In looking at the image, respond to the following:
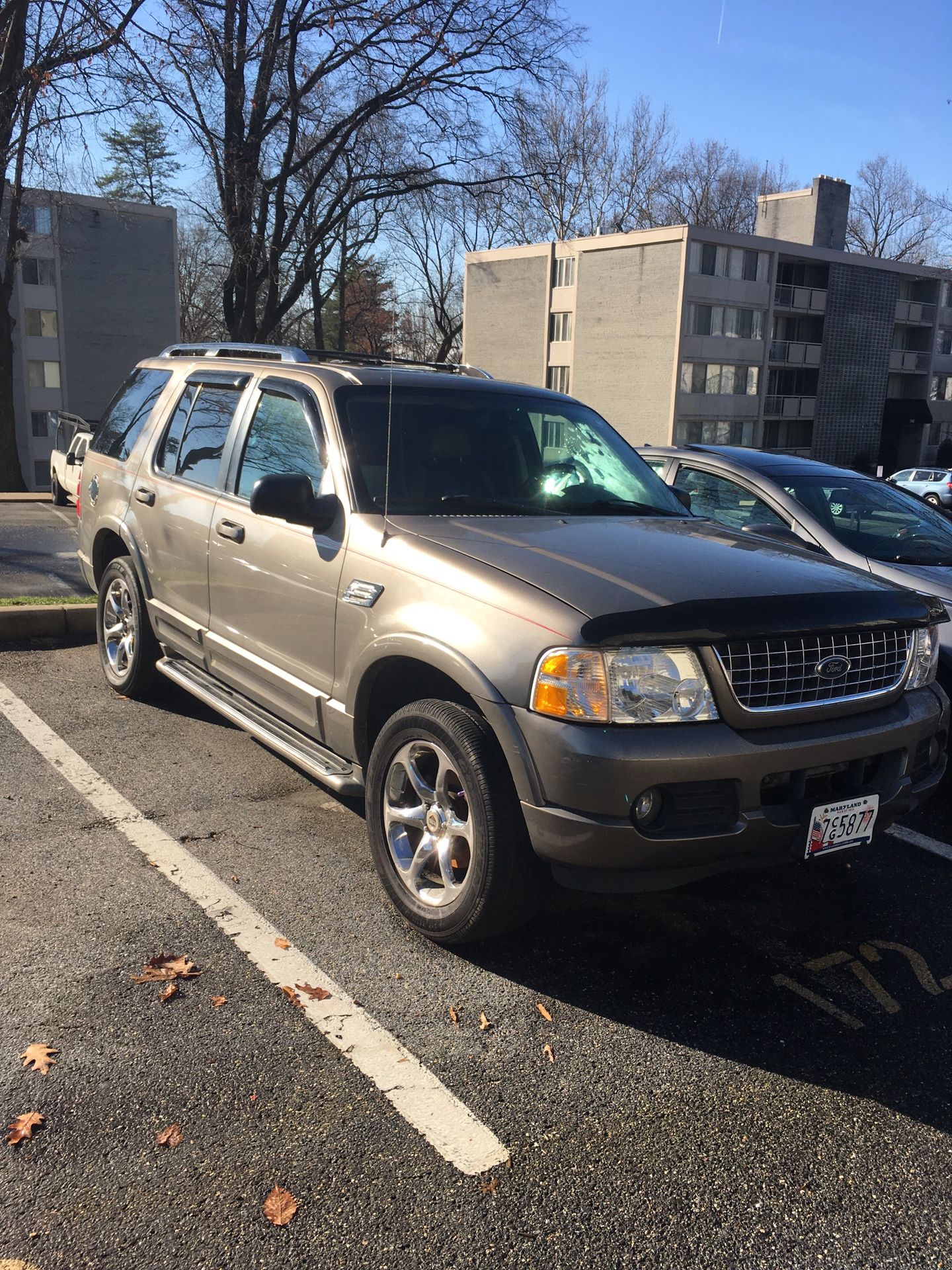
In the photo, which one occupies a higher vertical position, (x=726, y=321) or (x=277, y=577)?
(x=726, y=321)

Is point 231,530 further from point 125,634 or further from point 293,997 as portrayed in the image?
point 293,997

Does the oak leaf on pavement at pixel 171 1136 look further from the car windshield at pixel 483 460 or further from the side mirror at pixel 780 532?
the side mirror at pixel 780 532

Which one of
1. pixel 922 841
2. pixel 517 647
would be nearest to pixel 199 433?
pixel 517 647

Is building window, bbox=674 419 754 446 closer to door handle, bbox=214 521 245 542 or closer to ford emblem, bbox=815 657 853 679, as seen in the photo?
door handle, bbox=214 521 245 542

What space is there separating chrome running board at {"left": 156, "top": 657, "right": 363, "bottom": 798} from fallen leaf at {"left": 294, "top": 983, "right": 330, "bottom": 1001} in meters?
0.79

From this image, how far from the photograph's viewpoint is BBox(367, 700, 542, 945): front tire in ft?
10.5

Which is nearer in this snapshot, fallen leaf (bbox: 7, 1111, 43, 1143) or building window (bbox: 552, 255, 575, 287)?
fallen leaf (bbox: 7, 1111, 43, 1143)

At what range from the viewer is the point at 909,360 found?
202 feet

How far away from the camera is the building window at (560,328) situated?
181ft

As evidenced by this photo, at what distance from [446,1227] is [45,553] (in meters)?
9.65

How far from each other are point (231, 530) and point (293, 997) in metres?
2.24

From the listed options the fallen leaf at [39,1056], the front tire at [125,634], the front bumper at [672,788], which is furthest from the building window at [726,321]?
the fallen leaf at [39,1056]

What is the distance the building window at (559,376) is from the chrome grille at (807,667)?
178 ft

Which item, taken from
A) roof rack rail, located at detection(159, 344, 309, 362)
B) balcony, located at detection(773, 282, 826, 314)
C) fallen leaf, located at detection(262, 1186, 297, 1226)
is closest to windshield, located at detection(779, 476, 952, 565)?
roof rack rail, located at detection(159, 344, 309, 362)
